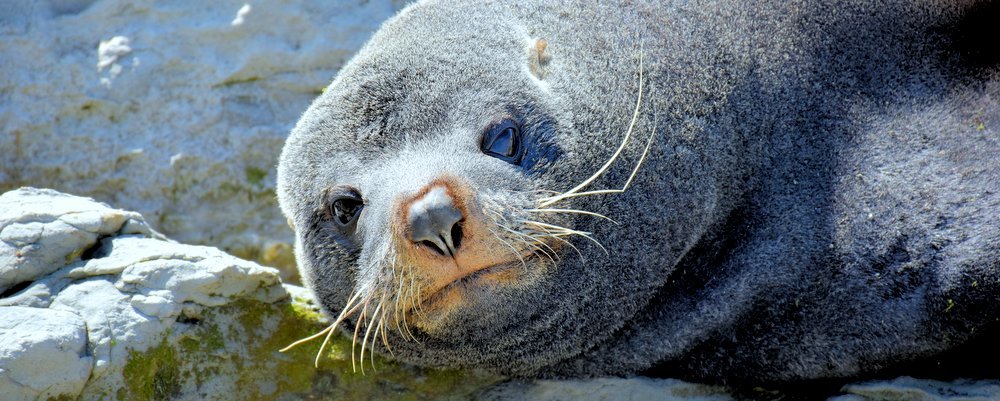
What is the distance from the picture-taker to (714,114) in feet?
14.6

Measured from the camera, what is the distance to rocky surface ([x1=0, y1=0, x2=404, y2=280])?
6.98 m

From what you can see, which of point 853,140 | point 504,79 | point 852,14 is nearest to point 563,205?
point 504,79

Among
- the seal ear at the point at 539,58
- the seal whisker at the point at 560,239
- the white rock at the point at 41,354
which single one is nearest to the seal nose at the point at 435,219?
the seal whisker at the point at 560,239

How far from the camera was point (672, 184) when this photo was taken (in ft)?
14.2

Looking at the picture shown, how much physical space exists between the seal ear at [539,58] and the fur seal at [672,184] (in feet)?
0.04

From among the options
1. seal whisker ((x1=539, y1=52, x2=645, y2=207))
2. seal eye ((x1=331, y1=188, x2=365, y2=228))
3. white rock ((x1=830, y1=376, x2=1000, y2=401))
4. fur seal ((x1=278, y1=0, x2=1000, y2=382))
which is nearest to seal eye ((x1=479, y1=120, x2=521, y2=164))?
fur seal ((x1=278, y1=0, x2=1000, y2=382))

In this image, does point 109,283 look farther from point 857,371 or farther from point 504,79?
point 857,371

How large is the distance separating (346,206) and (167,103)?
3.18 meters

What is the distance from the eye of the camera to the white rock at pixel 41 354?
4.15m

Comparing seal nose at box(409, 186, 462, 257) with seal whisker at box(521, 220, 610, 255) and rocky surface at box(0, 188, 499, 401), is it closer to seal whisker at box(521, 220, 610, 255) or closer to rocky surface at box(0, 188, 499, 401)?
seal whisker at box(521, 220, 610, 255)

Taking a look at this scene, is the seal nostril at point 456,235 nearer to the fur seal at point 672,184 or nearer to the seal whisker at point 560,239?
the fur seal at point 672,184

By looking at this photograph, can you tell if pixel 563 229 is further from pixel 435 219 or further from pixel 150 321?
pixel 150 321

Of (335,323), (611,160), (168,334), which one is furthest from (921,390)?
(168,334)

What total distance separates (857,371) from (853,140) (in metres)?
0.92
